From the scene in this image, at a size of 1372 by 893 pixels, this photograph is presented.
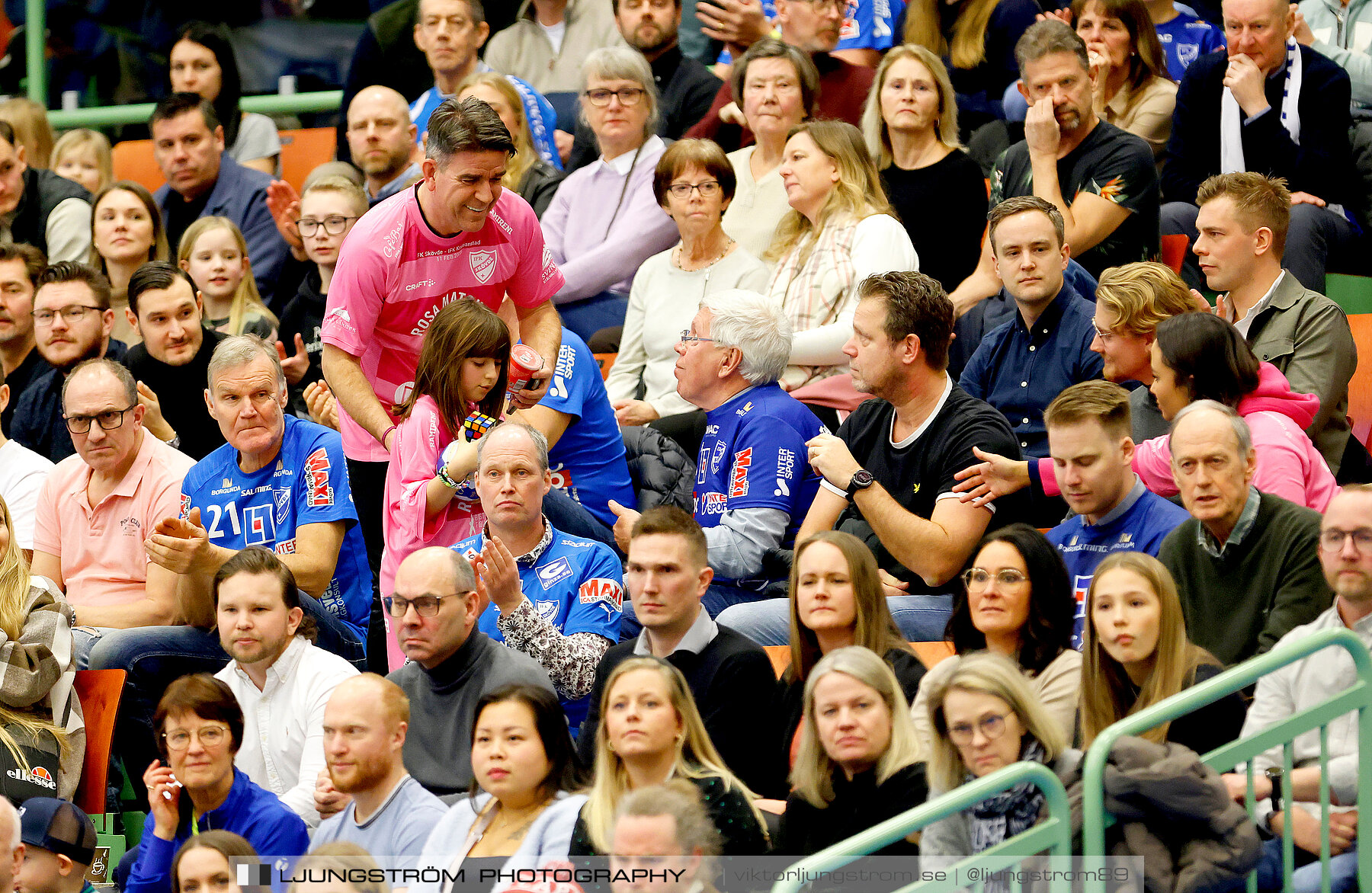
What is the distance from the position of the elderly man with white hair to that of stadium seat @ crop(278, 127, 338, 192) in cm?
412

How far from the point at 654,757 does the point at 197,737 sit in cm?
126

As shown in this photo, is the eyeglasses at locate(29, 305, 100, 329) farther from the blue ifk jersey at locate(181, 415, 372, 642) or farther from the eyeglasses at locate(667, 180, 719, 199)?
the eyeglasses at locate(667, 180, 719, 199)

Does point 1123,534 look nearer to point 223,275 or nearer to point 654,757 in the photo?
point 654,757

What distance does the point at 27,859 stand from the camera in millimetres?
4516

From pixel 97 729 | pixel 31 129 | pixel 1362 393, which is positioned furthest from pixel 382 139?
pixel 1362 393

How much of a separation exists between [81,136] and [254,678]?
15.5 feet

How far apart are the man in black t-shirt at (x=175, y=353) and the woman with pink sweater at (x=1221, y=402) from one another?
303cm

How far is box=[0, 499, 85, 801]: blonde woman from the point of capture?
4914 mm

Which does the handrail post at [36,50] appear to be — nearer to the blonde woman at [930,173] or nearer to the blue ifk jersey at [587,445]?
the blonde woman at [930,173]

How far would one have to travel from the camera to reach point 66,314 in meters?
6.61

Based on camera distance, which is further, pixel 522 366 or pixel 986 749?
pixel 522 366

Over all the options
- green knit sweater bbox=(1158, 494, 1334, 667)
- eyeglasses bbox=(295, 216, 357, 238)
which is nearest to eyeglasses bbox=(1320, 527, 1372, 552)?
green knit sweater bbox=(1158, 494, 1334, 667)

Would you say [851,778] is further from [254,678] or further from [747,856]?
[254,678]

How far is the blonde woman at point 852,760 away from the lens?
3697 millimetres
